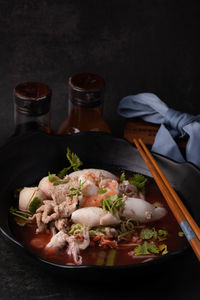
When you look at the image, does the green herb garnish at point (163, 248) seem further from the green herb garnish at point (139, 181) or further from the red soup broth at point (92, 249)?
the green herb garnish at point (139, 181)

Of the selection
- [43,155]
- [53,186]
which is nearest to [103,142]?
[43,155]

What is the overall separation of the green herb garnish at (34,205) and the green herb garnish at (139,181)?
1.50ft

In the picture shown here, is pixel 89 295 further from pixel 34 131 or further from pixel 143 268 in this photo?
pixel 34 131

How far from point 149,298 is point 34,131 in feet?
3.31

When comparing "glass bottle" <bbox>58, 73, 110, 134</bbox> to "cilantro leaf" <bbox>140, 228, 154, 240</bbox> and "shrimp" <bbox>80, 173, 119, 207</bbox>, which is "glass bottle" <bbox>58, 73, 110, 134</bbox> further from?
"cilantro leaf" <bbox>140, 228, 154, 240</bbox>

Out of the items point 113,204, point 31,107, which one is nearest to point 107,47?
point 31,107

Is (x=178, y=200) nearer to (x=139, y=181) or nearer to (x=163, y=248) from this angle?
(x=163, y=248)

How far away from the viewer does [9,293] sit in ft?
6.97

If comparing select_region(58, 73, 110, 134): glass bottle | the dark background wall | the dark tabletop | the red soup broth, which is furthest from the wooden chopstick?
the dark background wall

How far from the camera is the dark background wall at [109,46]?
11.7 feet

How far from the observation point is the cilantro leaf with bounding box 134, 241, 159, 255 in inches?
84.4

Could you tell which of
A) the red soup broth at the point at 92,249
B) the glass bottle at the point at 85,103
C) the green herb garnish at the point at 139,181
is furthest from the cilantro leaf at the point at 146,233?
the glass bottle at the point at 85,103

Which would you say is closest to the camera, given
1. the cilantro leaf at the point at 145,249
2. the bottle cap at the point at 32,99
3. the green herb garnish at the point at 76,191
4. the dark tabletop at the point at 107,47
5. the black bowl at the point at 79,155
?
the cilantro leaf at the point at 145,249

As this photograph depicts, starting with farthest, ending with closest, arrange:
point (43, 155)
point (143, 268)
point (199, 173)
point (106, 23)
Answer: point (106, 23) → point (43, 155) → point (199, 173) → point (143, 268)
